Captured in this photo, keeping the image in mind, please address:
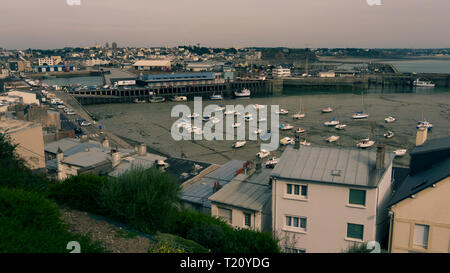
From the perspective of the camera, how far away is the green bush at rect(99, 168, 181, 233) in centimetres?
523

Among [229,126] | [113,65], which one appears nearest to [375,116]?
[229,126]

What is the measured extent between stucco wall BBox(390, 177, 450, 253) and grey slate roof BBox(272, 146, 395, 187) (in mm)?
665

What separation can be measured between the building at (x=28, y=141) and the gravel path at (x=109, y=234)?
534cm

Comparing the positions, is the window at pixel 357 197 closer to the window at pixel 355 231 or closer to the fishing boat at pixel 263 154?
the window at pixel 355 231

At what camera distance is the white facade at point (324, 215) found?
632cm

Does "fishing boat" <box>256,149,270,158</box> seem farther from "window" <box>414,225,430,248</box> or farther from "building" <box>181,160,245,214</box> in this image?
"window" <box>414,225,430,248</box>

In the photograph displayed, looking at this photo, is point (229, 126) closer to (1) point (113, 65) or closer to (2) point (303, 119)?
(2) point (303, 119)

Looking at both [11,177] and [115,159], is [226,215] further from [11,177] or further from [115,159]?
[115,159]

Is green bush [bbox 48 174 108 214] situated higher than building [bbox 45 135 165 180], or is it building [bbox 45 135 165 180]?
green bush [bbox 48 174 108 214]

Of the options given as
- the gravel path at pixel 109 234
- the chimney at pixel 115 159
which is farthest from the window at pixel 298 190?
the chimney at pixel 115 159

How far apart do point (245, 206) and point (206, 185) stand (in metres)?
2.56

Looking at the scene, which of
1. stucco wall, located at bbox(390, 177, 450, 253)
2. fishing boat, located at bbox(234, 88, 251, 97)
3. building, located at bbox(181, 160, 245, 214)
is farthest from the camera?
fishing boat, located at bbox(234, 88, 251, 97)

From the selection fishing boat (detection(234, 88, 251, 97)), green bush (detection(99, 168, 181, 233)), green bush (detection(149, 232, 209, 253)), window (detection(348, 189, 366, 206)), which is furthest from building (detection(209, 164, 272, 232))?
fishing boat (detection(234, 88, 251, 97))

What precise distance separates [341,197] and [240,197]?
205 centimetres
